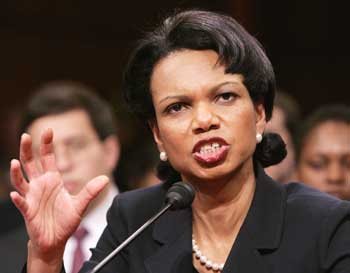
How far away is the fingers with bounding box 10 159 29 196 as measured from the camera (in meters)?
2.46

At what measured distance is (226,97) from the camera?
2576 mm

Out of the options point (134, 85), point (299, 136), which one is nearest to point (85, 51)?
point (299, 136)

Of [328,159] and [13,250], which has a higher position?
[13,250]

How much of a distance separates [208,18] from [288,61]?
14.7 feet

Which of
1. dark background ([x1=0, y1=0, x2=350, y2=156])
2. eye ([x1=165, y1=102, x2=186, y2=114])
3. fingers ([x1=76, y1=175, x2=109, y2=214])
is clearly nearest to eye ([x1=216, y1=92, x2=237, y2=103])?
eye ([x1=165, y1=102, x2=186, y2=114])

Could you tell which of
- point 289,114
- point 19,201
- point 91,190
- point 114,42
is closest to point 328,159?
point 289,114

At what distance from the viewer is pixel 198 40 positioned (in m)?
2.63

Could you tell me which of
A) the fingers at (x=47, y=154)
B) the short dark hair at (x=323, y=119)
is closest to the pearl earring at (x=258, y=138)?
the fingers at (x=47, y=154)

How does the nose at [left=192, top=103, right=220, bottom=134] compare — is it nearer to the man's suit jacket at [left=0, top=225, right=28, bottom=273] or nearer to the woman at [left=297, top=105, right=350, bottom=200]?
the man's suit jacket at [left=0, top=225, right=28, bottom=273]

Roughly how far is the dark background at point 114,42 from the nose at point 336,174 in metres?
2.54

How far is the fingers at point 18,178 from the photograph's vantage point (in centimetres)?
246

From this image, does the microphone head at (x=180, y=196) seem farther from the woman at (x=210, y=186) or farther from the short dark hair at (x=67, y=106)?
the short dark hair at (x=67, y=106)

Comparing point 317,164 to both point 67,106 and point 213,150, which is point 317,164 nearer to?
point 67,106

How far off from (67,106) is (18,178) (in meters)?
1.80
